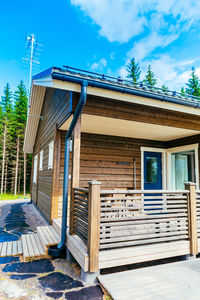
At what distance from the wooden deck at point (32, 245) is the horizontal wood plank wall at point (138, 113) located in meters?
2.32

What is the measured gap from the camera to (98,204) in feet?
7.91

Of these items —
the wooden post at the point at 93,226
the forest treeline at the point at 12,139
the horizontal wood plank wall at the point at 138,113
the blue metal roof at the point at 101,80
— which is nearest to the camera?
the wooden post at the point at 93,226

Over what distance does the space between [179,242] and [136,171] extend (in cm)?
300

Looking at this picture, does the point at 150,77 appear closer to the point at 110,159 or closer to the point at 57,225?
the point at 110,159

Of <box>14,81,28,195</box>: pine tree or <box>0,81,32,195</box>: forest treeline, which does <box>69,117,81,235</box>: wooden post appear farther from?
<box>14,81,28,195</box>: pine tree

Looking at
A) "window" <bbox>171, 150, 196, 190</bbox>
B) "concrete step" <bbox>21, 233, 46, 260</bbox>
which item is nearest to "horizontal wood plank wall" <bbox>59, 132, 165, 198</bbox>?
"window" <bbox>171, 150, 196, 190</bbox>

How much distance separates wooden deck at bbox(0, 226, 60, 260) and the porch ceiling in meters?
2.19

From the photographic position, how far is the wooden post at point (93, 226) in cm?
230

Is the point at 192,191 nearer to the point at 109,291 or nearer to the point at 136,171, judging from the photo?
the point at 109,291

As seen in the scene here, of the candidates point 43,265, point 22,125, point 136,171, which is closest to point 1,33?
point 22,125

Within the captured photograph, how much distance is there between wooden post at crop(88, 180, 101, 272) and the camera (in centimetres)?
230

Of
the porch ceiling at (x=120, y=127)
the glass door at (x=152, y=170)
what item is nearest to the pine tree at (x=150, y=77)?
the glass door at (x=152, y=170)

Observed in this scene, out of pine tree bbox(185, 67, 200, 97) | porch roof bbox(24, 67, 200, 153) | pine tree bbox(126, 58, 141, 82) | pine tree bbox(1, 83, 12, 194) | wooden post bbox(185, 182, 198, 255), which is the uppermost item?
pine tree bbox(126, 58, 141, 82)

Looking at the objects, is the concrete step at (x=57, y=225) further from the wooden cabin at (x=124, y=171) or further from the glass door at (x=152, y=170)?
the glass door at (x=152, y=170)
